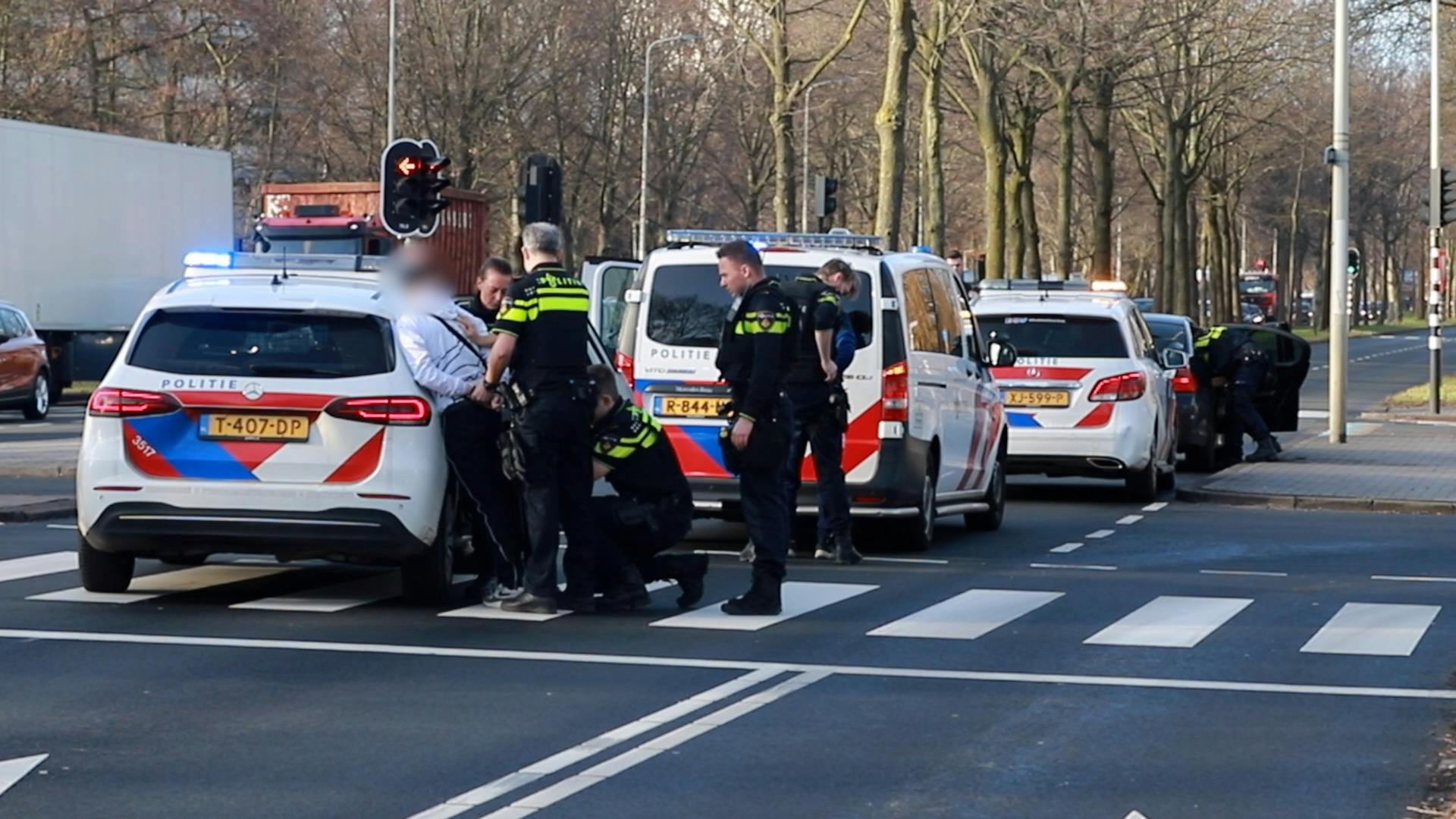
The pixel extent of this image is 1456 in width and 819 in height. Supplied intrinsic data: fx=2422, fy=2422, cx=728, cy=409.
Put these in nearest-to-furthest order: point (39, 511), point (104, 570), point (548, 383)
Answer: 1. point (548, 383)
2. point (104, 570)
3. point (39, 511)

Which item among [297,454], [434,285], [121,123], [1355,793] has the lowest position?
[1355,793]

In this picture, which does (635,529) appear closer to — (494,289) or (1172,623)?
(494,289)

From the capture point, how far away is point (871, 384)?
15016mm

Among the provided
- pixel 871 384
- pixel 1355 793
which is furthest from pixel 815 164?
pixel 1355 793

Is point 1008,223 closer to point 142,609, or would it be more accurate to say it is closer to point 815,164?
point 815,164

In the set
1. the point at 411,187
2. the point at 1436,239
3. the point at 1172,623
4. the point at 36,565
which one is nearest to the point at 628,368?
the point at 36,565

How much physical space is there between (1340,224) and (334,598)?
59.7ft

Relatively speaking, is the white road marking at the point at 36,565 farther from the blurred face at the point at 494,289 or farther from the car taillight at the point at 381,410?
the blurred face at the point at 494,289

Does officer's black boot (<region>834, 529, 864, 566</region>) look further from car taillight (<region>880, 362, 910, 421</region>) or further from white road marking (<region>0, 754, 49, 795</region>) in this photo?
white road marking (<region>0, 754, 49, 795</region>)

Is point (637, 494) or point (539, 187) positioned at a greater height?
point (539, 187)

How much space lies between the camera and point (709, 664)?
9.96 m

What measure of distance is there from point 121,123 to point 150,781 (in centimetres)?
4691

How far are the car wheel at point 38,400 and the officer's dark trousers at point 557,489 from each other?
21907 mm

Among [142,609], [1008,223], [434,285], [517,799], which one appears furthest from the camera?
[1008,223]
